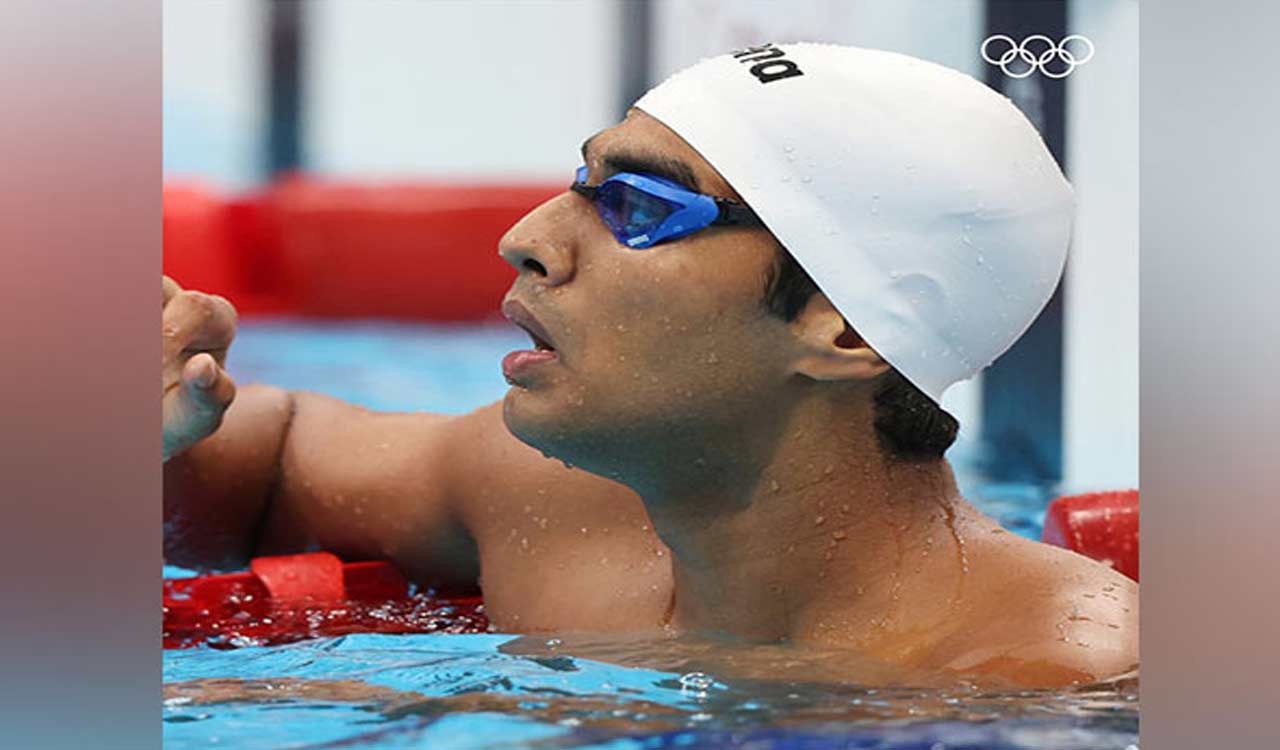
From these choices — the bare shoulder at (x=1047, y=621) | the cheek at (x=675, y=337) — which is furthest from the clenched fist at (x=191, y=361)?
the bare shoulder at (x=1047, y=621)

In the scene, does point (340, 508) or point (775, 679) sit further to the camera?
point (340, 508)

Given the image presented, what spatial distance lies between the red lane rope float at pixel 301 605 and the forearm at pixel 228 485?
0.39ft

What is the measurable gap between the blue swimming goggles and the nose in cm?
6

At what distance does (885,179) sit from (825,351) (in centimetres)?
20

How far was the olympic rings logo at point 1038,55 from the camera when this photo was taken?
2438mm

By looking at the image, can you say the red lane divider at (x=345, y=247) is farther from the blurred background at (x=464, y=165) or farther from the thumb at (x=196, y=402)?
the thumb at (x=196, y=402)

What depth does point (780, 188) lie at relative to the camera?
80.0 inches

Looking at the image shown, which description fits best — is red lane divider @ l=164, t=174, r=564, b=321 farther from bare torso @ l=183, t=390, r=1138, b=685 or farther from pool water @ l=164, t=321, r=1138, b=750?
pool water @ l=164, t=321, r=1138, b=750
